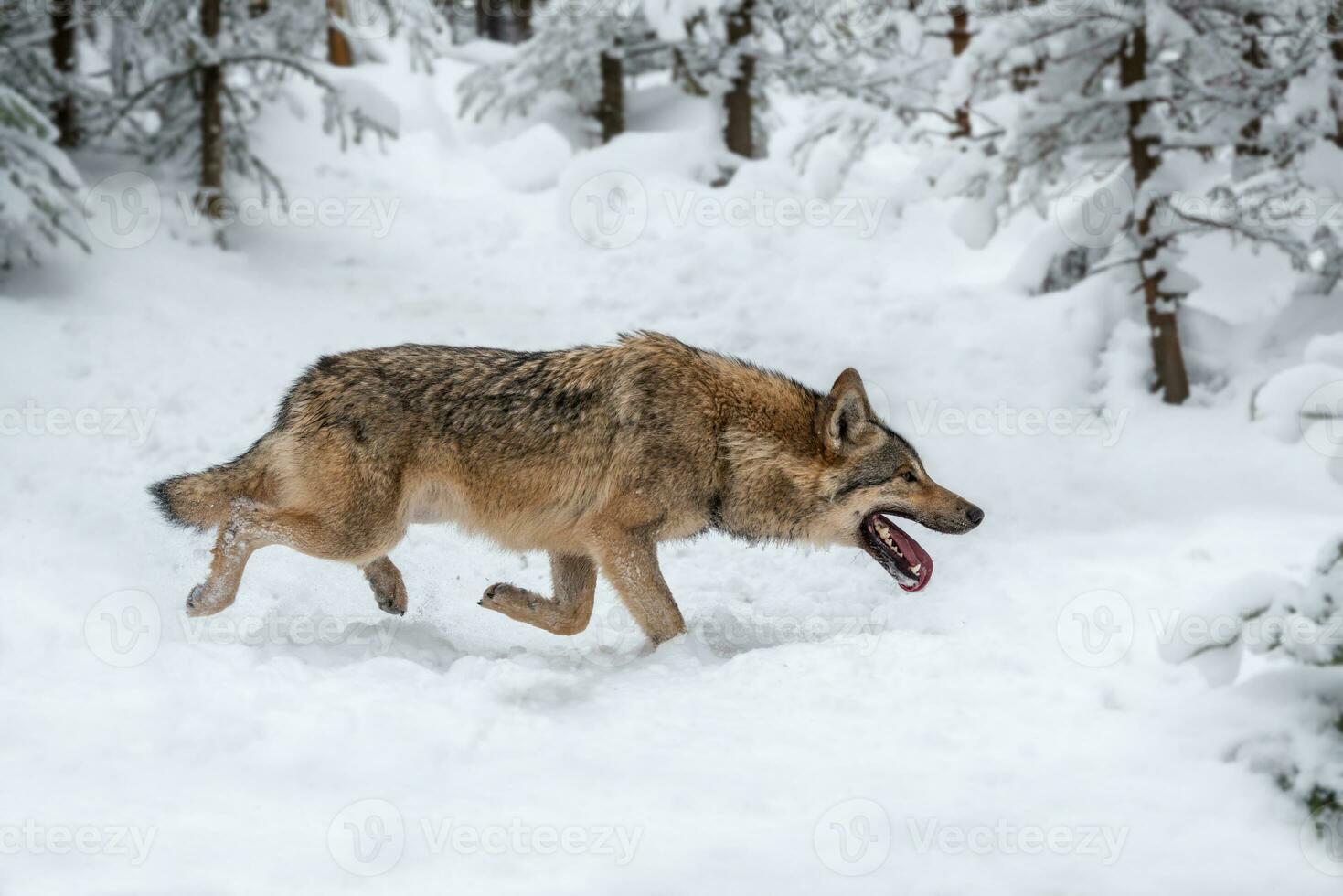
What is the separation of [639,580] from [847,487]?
1.28 meters

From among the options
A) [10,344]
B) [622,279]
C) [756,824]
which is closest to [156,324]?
[10,344]

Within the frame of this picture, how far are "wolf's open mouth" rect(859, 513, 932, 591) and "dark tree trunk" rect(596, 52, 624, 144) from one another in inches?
457

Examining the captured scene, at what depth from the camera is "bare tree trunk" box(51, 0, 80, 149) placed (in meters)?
13.9

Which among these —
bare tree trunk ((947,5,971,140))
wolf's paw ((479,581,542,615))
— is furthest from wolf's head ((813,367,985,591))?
bare tree trunk ((947,5,971,140))

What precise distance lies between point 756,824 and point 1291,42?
32.8 ft

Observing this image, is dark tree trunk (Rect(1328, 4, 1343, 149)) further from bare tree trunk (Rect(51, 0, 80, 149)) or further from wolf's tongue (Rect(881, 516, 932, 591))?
bare tree trunk (Rect(51, 0, 80, 149))

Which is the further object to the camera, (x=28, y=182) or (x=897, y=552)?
(x=28, y=182)

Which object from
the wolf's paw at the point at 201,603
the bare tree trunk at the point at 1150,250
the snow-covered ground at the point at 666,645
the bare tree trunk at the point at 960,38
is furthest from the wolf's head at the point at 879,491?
the bare tree trunk at the point at 960,38

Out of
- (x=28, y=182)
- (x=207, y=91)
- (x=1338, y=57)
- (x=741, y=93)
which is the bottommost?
(x=741, y=93)

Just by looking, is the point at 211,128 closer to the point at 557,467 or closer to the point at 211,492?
the point at 211,492

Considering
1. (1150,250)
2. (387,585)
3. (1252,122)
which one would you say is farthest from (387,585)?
(1252,122)

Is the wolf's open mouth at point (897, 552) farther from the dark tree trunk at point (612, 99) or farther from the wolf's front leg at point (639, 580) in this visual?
the dark tree trunk at point (612, 99)

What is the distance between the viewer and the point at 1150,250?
10.5 metres

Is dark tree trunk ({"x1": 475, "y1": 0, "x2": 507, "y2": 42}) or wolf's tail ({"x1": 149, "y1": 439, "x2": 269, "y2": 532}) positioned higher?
wolf's tail ({"x1": 149, "y1": 439, "x2": 269, "y2": 532})
